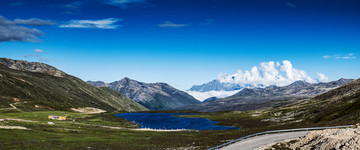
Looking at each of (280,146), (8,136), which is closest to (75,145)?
(8,136)

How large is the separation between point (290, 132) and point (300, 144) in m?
22.5

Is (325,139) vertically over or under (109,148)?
over

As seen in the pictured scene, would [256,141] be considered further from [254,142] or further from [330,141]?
[330,141]

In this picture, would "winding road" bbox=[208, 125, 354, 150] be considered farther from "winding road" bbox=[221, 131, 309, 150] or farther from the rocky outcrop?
the rocky outcrop

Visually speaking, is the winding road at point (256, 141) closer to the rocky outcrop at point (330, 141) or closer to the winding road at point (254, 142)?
the winding road at point (254, 142)

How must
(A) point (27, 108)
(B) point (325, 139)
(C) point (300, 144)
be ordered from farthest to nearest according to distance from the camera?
(A) point (27, 108)
(C) point (300, 144)
(B) point (325, 139)

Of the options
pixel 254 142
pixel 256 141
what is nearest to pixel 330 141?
pixel 254 142

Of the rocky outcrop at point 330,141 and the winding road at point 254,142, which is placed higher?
the rocky outcrop at point 330,141

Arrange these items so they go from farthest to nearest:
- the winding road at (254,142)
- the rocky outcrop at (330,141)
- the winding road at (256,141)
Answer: the winding road at (256,141)
the winding road at (254,142)
the rocky outcrop at (330,141)

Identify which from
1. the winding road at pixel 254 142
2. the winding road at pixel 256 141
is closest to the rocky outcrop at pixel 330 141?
the winding road at pixel 254 142

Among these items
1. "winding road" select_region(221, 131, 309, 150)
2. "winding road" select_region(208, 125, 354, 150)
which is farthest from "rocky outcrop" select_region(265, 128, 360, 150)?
"winding road" select_region(208, 125, 354, 150)

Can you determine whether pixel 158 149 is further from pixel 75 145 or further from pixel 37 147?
pixel 37 147

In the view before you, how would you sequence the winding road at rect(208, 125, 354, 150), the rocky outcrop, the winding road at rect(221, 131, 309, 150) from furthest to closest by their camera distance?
the winding road at rect(208, 125, 354, 150)
the winding road at rect(221, 131, 309, 150)
the rocky outcrop

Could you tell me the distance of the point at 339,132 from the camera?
1734 inches
